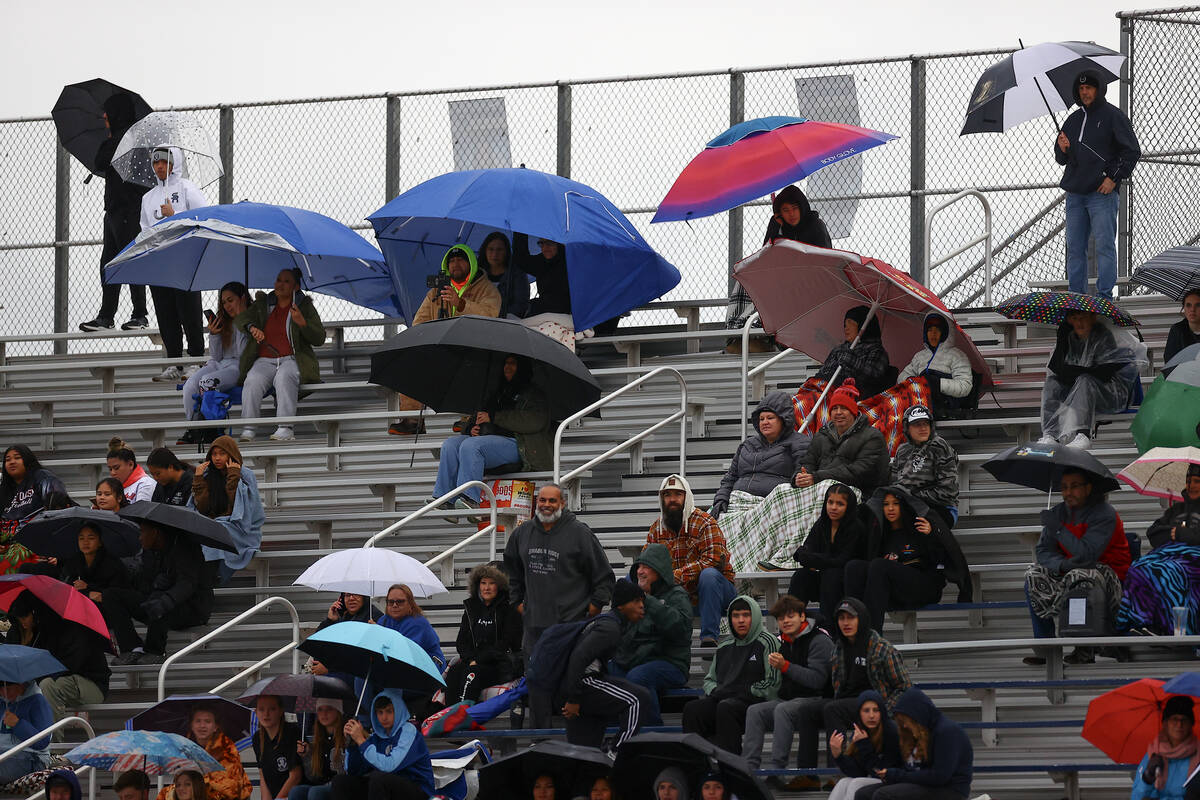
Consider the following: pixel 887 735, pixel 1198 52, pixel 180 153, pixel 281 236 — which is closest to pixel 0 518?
pixel 281 236

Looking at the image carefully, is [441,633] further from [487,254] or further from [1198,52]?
[1198,52]

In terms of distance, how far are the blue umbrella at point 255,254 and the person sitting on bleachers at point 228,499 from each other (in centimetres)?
256

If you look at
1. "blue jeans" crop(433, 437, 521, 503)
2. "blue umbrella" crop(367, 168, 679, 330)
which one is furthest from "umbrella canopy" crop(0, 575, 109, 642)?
"blue umbrella" crop(367, 168, 679, 330)

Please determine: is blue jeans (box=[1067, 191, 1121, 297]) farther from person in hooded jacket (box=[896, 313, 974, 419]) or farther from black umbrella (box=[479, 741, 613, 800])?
black umbrella (box=[479, 741, 613, 800])

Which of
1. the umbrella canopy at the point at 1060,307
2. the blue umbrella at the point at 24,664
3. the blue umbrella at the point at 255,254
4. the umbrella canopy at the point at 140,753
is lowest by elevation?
the umbrella canopy at the point at 140,753

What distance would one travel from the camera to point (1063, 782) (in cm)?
1241

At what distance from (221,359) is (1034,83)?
266 inches

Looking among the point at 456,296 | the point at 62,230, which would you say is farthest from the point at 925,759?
the point at 62,230

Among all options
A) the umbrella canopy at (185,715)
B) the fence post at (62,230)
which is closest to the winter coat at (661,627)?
the umbrella canopy at (185,715)

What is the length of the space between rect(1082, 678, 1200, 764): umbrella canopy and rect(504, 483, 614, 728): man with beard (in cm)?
322

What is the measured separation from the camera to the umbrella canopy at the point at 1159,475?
13.7 meters

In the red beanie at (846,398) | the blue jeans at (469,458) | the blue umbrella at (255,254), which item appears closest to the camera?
→ the red beanie at (846,398)

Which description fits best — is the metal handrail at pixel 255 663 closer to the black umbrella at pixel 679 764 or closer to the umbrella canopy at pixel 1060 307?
the black umbrella at pixel 679 764

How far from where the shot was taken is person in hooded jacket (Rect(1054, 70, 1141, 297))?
667 inches
